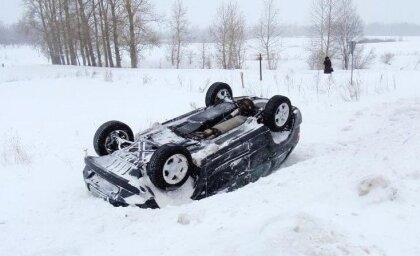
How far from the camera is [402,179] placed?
3.40 metres

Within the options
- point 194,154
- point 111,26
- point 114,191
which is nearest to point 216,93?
point 194,154

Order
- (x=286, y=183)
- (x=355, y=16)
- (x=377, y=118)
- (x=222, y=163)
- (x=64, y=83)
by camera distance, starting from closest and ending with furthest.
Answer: (x=286, y=183)
(x=222, y=163)
(x=377, y=118)
(x=64, y=83)
(x=355, y=16)

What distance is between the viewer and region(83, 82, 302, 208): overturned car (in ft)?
13.9

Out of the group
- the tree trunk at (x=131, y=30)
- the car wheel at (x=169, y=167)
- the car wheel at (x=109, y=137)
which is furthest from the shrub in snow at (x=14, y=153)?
the tree trunk at (x=131, y=30)

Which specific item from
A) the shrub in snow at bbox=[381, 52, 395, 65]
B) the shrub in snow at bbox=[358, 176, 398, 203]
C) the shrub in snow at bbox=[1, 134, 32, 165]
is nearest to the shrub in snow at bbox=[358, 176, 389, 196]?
the shrub in snow at bbox=[358, 176, 398, 203]

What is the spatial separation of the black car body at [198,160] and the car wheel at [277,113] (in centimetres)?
10

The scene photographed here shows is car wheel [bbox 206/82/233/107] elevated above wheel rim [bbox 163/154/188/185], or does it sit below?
above

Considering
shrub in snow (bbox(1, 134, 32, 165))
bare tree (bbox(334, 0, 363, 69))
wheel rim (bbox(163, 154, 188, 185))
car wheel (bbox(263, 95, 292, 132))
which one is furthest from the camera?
bare tree (bbox(334, 0, 363, 69))

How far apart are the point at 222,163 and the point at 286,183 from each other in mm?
1055

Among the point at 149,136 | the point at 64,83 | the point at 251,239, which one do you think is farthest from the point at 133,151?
the point at 64,83

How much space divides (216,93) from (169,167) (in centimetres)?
268

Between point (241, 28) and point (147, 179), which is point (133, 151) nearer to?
point (147, 179)

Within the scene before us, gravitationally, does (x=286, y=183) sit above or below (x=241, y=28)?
below

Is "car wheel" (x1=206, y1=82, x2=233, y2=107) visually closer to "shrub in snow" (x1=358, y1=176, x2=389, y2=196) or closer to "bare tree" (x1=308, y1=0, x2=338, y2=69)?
"shrub in snow" (x1=358, y1=176, x2=389, y2=196)
